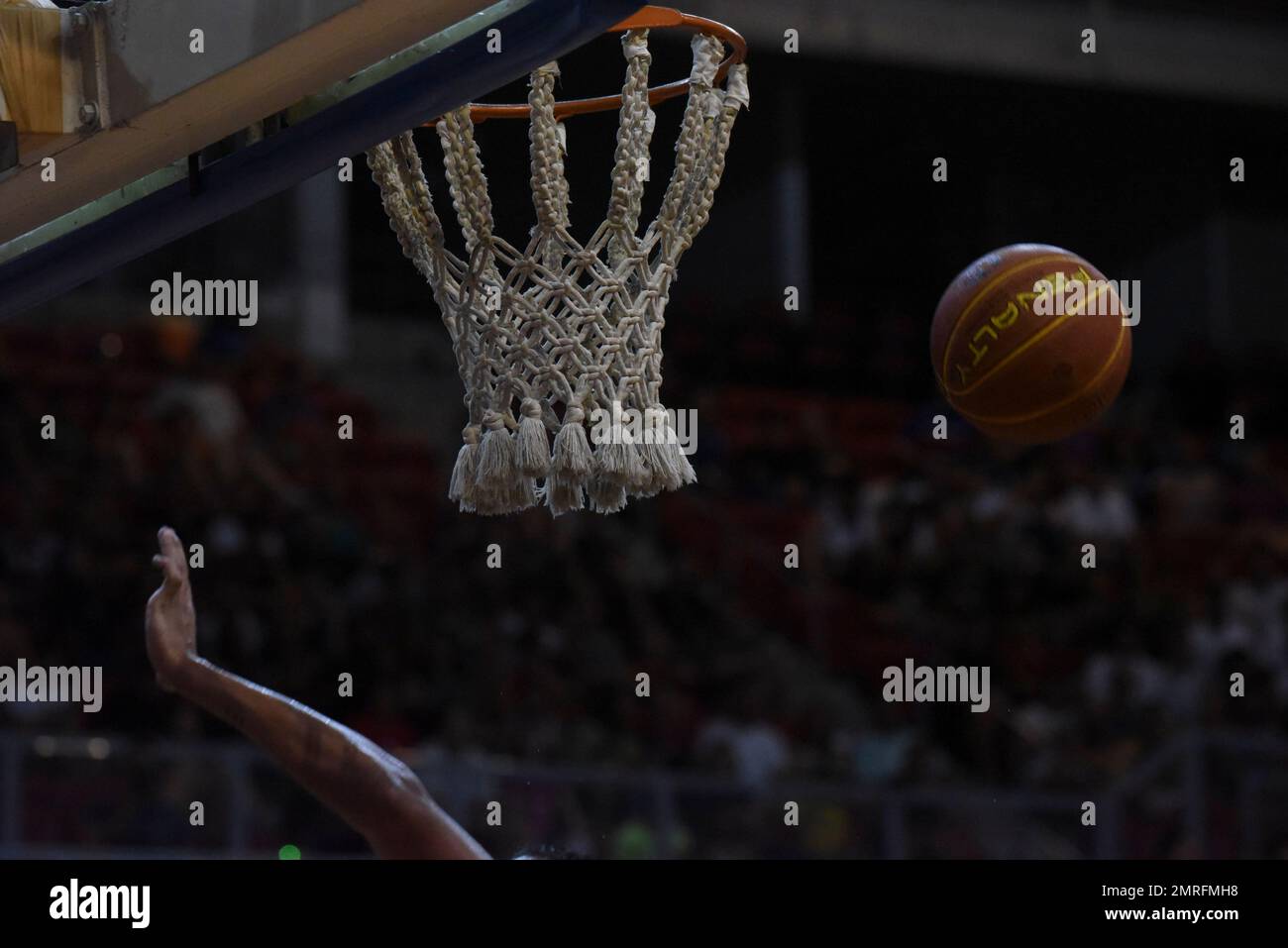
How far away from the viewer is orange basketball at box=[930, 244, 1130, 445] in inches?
137

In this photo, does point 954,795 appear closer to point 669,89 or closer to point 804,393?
point 669,89

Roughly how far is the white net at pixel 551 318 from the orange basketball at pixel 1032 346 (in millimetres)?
716

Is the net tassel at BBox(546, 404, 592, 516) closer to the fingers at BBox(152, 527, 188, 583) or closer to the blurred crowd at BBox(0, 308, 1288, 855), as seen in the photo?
the fingers at BBox(152, 527, 188, 583)

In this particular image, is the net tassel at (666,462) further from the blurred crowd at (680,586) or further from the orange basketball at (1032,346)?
the blurred crowd at (680,586)

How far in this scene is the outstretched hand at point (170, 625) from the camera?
1.97 m

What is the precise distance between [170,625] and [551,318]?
3.88 ft

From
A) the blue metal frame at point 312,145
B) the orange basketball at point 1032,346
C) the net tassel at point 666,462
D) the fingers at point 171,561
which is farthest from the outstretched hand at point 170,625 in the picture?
the orange basketball at point 1032,346

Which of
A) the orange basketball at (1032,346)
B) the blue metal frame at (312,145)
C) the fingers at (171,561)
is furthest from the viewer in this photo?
the orange basketball at (1032,346)

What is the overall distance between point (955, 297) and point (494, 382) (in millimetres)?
1062

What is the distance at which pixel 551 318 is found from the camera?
10.0ft

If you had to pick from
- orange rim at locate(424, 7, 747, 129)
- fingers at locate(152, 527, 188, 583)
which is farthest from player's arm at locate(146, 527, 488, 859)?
orange rim at locate(424, 7, 747, 129)

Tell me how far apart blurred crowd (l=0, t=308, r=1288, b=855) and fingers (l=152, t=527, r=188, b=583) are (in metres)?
3.51

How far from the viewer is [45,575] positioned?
677 centimetres
